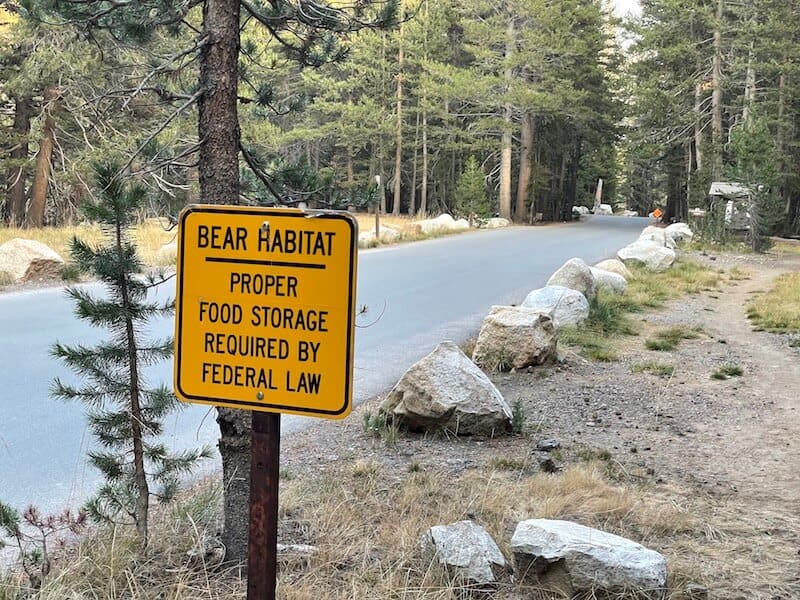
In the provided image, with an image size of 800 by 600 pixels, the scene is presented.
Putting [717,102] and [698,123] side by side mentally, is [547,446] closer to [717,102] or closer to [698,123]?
[717,102]

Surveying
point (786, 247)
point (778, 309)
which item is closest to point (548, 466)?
point (778, 309)

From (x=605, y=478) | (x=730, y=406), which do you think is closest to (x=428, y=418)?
(x=605, y=478)

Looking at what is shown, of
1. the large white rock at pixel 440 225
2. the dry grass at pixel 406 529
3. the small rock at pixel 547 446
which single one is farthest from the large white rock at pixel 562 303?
the large white rock at pixel 440 225

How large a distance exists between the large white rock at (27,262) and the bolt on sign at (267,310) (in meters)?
11.3

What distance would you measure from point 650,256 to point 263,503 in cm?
1698

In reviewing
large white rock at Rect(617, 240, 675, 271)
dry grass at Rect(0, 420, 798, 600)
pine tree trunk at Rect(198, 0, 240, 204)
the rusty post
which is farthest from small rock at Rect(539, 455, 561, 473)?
large white rock at Rect(617, 240, 675, 271)

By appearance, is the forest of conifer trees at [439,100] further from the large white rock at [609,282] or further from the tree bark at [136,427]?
the large white rock at [609,282]

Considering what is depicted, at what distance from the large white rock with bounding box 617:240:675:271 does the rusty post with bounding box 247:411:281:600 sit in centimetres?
1630

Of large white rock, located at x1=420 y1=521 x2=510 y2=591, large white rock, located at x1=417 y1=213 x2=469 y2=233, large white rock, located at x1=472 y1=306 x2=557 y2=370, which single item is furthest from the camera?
large white rock, located at x1=417 y1=213 x2=469 y2=233

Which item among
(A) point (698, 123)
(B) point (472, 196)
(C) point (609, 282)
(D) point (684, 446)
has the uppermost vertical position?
(A) point (698, 123)

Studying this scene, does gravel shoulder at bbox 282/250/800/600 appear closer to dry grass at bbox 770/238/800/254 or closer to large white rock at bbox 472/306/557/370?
large white rock at bbox 472/306/557/370

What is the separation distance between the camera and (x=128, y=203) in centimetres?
295

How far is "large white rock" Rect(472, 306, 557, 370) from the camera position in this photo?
7742mm

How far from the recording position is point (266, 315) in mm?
1987
